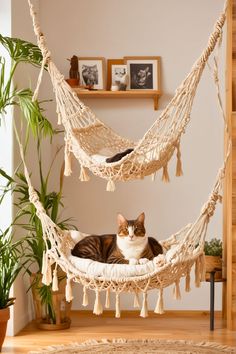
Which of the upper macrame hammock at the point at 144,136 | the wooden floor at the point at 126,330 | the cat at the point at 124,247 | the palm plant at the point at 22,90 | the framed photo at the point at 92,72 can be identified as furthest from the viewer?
the framed photo at the point at 92,72

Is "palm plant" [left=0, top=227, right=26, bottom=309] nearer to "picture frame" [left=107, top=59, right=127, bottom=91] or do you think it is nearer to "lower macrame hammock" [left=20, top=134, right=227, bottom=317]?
"lower macrame hammock" [left=20, top=134, right=227, bottom=317]

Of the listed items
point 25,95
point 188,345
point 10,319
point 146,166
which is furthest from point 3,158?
point 188,345

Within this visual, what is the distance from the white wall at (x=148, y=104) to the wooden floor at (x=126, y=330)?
4.8 inches

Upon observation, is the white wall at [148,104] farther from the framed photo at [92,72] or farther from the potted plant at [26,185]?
the potted plant at [26,185]

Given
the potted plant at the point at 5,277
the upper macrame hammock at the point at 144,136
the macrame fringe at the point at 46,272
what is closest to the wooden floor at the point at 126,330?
the potted plant at the point at 5,277

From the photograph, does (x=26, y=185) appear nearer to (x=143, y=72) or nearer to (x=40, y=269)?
(x=40, y=269)

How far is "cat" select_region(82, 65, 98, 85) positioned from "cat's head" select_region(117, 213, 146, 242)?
1.48 metres

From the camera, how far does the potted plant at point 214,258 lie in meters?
4.50

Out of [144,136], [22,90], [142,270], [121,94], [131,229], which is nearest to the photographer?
[142,270]

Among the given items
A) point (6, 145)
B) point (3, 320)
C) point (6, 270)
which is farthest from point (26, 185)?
point (3, 320)

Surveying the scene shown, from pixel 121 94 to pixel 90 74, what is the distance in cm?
26

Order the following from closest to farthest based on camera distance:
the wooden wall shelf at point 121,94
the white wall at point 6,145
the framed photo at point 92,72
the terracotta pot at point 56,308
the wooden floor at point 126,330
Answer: the wooden floor at point 126,330 → the white wall at point 6,145 → the terracotta pot at point 56,308 → the wooden wall shelf at point 121,94 → the framed photo at point 92,72

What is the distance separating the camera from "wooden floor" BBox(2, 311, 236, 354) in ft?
13.7

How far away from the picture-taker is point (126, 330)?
450 centimetres
